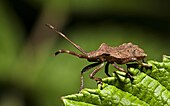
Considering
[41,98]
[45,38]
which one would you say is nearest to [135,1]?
[45,38]

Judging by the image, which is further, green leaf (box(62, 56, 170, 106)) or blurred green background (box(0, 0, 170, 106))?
blurred green background (box(0, 0, 170, 106))

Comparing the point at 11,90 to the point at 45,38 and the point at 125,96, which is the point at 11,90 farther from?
the point at 125,96

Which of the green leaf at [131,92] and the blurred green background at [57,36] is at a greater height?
the blurred green background at [57,36]

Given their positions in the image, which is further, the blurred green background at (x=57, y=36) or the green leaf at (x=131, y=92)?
the blurred green background at (x=57, y=36)

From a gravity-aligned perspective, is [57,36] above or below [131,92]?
above

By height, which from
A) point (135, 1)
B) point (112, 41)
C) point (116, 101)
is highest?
point (135, 1)
